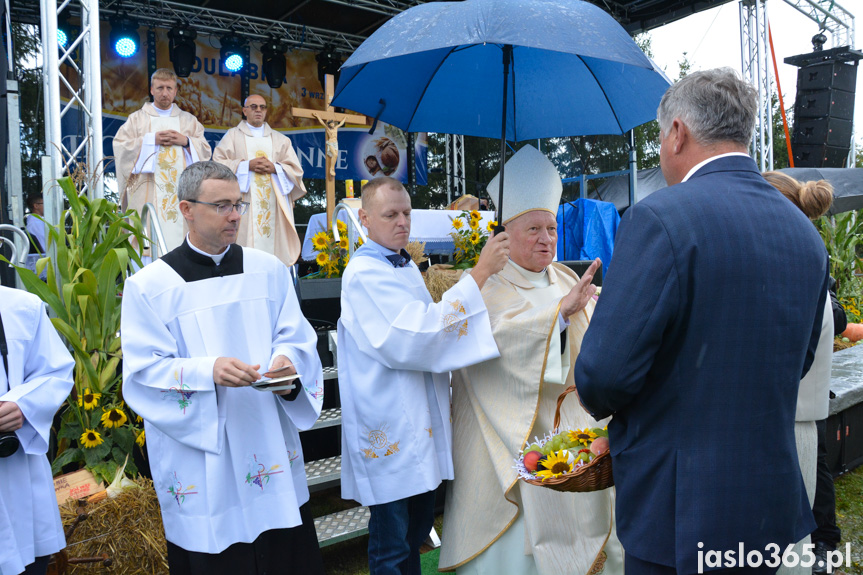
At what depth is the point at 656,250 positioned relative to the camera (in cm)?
156

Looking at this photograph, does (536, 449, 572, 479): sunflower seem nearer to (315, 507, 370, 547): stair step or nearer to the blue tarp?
(315, 507, 370, 547): stair step

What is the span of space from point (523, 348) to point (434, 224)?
4.05 metres

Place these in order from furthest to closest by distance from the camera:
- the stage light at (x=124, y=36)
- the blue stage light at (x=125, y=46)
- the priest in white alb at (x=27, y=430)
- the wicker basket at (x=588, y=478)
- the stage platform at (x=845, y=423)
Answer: the blue stage light at (x=125, y=46), the stage light at (x=124, y=36), the stage platform at (x=845, y=423), the priest in white alb at (x=27, y=430), the wicker basket at (x=588, y=478)

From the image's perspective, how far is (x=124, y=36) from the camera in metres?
9.41

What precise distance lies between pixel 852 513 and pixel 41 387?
183 inches

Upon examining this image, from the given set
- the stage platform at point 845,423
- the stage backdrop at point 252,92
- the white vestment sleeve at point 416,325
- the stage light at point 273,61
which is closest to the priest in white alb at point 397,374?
the white vestment sleeve at point 416,325

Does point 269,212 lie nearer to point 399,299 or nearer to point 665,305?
point 399,299

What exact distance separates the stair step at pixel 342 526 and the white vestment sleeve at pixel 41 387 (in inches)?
63.0

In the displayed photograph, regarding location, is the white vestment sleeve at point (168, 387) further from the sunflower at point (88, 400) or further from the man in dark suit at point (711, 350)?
the man in dark suit at point (711, 350)

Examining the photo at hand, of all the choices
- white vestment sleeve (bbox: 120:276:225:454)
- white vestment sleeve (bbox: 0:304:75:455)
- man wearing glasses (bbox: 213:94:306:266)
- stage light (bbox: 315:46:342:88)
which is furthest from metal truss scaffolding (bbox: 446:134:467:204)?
white vestment sleeve (bbox: 0:304:75:455)

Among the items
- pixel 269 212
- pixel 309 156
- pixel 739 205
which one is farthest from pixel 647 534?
pixel 309 156

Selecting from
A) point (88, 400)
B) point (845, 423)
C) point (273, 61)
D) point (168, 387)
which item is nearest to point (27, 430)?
point (168, 387)

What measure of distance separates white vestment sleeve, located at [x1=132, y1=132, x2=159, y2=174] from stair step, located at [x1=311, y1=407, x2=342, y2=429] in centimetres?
311

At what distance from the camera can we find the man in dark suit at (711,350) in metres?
1.56
